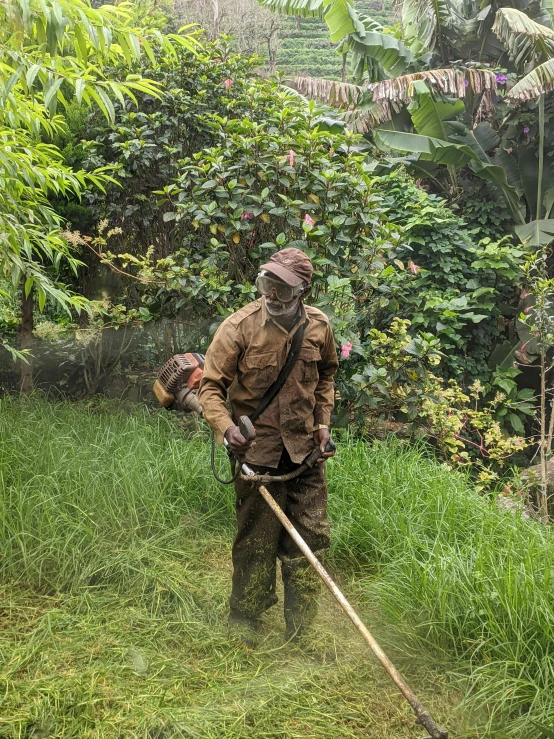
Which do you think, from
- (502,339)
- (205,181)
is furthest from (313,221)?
(502,339)

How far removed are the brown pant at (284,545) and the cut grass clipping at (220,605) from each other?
0.69 feet

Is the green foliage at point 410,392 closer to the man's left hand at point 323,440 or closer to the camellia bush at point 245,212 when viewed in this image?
the camellia bush at point 245,212

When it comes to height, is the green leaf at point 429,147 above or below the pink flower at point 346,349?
above

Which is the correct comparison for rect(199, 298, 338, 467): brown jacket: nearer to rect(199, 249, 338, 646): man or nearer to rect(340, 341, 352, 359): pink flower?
rect(199, 249, 338, 646): man

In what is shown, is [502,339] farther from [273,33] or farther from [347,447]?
[273,33]

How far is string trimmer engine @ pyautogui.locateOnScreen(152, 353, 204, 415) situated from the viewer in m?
3.93

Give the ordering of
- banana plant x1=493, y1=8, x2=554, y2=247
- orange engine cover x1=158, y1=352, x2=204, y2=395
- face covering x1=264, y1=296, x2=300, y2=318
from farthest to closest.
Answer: banana plant x1=493, y1=8, x2=554, y2=247, orange engine cover x1=158, y1=352, x2=204, y2=395, face covering x1=264, y1=296, x2=300, y2=318

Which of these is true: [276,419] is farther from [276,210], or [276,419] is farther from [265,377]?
[276,210]

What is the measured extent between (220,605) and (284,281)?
183 cm

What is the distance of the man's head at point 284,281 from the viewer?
3.14 metres

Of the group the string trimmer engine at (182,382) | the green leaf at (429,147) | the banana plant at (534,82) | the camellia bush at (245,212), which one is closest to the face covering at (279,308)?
the string trimmer engine at (182,382)

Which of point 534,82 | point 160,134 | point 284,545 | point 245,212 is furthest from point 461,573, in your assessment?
point 534,82

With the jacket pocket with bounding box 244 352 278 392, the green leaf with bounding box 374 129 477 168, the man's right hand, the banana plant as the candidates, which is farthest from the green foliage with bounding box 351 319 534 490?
the green leaf with bounding box 374 129 477 168

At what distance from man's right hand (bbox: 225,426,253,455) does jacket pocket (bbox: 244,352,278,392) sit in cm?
32
